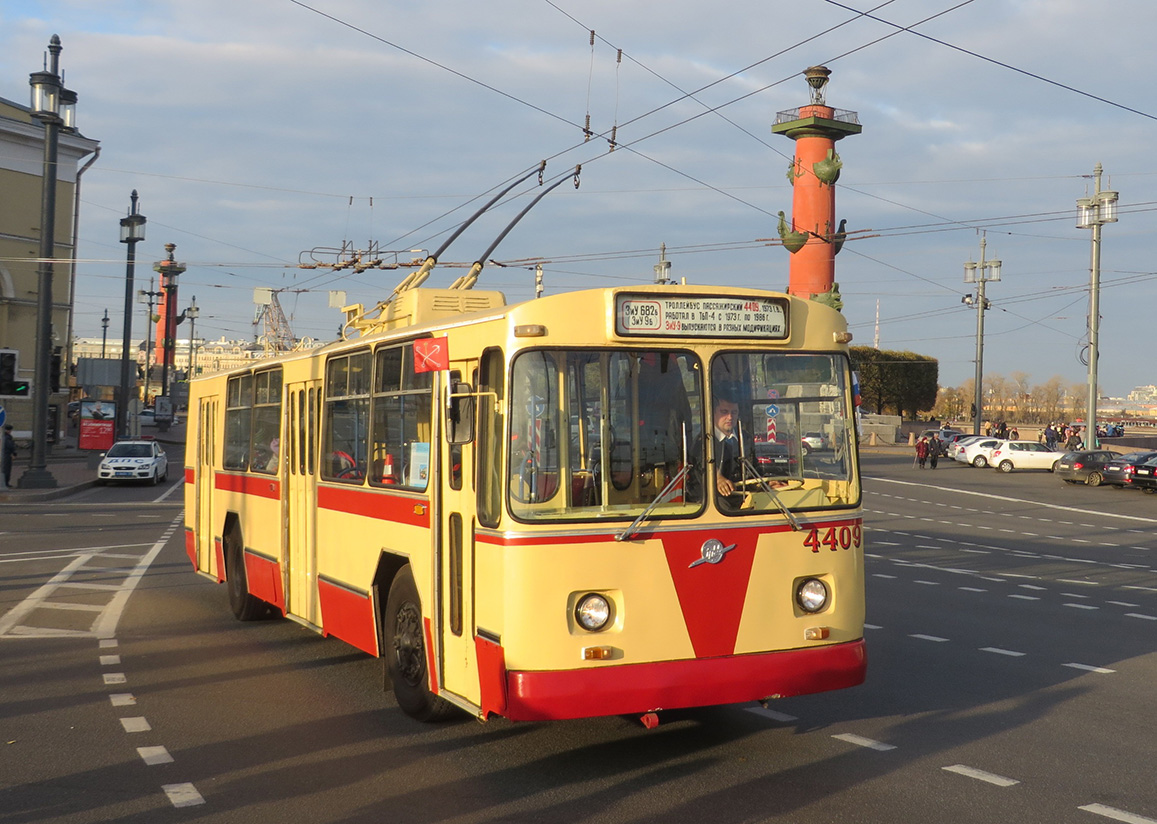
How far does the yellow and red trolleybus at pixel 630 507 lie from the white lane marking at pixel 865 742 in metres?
0.48

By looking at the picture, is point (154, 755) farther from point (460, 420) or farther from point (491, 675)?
point (460, 420)

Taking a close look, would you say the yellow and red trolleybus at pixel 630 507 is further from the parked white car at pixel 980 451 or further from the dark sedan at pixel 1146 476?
the parked white car at pixel 980 451

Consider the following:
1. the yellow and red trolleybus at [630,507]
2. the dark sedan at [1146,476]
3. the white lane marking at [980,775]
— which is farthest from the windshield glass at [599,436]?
the dark sedan at [1146,476]

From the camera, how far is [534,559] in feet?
22.9

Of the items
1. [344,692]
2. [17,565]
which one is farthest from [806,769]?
[17,565]

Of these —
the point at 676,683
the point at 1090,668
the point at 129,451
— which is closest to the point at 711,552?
the point at 676,683

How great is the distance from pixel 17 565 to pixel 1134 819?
1567 cm

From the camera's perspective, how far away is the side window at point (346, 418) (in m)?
9.59

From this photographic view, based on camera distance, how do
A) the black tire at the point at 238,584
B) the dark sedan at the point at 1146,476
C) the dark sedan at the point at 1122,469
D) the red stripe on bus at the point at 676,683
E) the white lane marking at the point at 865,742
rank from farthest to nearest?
the dark sedan at the point at 1122,469 < the dark sedan at the point at 1146,476 < the black tire at the point at 238,584 < the white lane marking at the point at 865,742 < the red stripe on bus at the point at 676,683

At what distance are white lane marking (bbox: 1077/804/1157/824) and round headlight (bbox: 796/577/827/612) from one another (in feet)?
5.94

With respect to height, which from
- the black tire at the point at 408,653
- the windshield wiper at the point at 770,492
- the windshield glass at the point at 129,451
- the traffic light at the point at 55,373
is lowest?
the black tire at the point at 408,653

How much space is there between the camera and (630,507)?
7.16 metres

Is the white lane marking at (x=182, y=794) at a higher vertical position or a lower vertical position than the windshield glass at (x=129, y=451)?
lower

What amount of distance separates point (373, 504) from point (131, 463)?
32.2 meters
